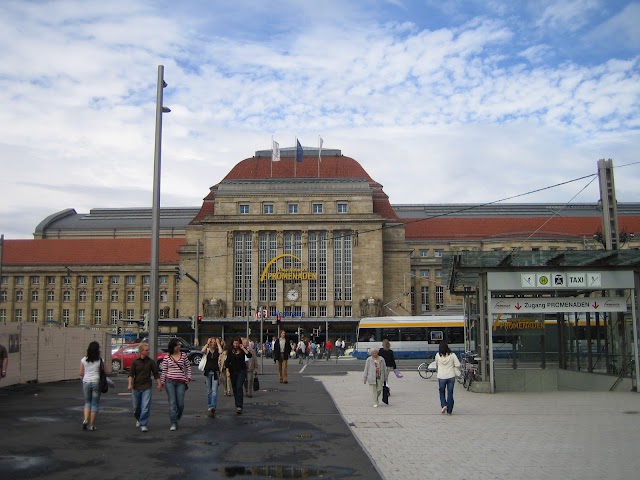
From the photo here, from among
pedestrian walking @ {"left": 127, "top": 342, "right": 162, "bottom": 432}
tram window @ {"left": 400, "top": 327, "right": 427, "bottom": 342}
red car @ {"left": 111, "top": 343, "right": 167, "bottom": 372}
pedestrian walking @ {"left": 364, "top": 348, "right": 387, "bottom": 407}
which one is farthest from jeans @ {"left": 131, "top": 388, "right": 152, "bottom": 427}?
tram window @ {"left": 400, "top": 327, "right": 427, "bottom": 342}

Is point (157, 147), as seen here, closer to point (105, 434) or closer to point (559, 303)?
point (105, 434)

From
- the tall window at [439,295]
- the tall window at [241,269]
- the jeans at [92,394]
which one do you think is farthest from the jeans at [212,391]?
the tall window at [439,295]

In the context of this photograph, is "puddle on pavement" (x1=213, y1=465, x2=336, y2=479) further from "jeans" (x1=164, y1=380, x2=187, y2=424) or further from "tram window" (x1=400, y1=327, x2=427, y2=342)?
"tram window" (x1=400, y1=327, x2=427, y2=342)

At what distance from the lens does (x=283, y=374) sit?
90.9 ft

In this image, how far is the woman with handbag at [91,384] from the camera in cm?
1348

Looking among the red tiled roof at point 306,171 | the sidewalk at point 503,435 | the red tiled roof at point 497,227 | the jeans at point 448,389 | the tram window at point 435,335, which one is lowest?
the sidewalk at point 503,435

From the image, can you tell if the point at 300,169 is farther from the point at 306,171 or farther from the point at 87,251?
the point at 87,251

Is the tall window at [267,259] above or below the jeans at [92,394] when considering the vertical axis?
above

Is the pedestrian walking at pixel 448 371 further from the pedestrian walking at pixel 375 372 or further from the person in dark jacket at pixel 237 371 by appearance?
the person in dark jacket at pixel 237 371

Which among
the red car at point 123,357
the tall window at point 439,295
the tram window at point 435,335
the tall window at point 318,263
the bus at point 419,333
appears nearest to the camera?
the red car at point 123,357

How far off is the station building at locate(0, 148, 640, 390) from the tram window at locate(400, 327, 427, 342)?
78.5 ft

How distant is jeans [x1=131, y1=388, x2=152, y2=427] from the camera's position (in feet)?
44.5

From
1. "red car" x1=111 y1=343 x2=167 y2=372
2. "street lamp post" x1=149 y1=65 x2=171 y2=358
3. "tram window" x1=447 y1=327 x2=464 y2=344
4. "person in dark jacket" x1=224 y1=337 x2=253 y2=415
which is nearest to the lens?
"person in dark jacket" x1=224 y1=337 x2=253 y2=415

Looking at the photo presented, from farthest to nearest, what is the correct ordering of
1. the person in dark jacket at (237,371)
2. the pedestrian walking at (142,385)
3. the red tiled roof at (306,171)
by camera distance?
the red tiled roof at (306,171)
the person in dark jacket at (237,371)
the pedestrian walking at (142,385)
